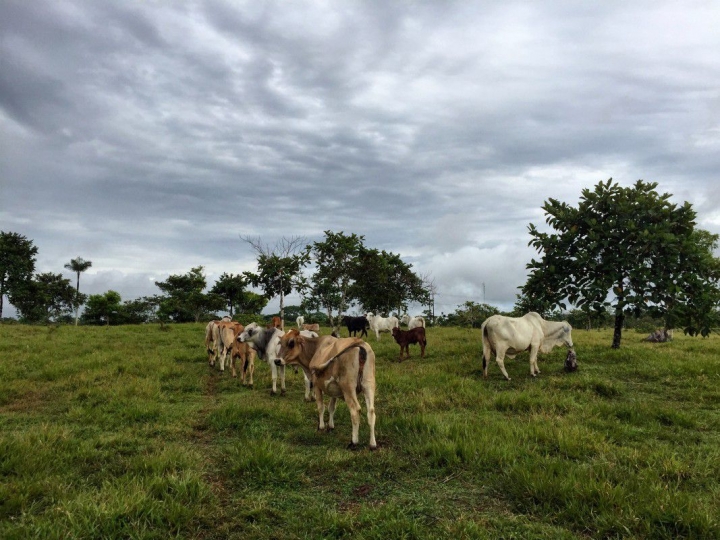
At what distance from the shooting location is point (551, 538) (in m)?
3.94

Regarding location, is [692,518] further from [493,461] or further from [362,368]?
[362,368]

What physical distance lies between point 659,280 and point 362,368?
11.7 meters

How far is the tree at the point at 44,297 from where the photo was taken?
50.2 metres

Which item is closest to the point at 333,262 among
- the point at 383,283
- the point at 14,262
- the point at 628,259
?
the point at 383,283

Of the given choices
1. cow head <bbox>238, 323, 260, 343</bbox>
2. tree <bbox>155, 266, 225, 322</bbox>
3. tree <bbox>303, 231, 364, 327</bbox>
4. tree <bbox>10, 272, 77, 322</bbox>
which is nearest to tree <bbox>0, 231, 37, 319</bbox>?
tree <bbox>10, 272, 77, 322</bbox>

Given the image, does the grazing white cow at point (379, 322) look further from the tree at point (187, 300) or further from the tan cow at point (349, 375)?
the tree at point (187, 300)

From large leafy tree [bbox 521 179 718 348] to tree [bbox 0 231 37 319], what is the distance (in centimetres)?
5336

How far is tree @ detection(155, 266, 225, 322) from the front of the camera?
1901 inches

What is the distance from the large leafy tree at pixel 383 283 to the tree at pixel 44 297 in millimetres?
35598

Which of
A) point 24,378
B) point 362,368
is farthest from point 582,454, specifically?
point 24,378

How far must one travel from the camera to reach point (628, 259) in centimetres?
1396

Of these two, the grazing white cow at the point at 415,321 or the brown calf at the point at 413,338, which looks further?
the grazing white cow at the point at 415,321

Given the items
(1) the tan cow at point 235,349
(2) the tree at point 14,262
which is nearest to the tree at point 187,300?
(2) the tree at point 14,262

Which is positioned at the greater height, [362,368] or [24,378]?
[362,368]
